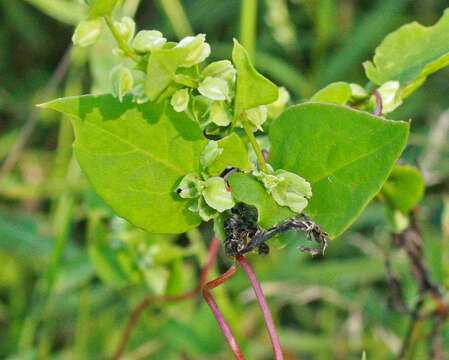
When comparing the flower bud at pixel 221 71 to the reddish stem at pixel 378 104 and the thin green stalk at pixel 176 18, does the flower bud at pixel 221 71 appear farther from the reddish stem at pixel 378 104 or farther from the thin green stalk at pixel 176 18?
the thin green stalk at pixel 176 18

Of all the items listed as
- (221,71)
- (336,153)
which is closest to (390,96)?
(336,153)

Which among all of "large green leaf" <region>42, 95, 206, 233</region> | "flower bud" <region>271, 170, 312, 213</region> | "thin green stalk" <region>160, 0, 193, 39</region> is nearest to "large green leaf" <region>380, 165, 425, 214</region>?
"flower bud" <region>271, 170, 312, 213</region>

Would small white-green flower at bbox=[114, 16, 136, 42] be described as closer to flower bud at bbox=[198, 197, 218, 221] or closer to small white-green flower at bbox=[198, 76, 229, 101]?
small white-green flower at bbox=[198, 76, 229, 101]

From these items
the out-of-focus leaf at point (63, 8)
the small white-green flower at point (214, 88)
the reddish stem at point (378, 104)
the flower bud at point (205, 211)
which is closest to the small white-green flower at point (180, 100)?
A: the small white-green flower at point (214, 88)

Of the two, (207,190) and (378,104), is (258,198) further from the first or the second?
(378,104)

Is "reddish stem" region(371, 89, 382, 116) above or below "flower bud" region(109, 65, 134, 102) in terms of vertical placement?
below
